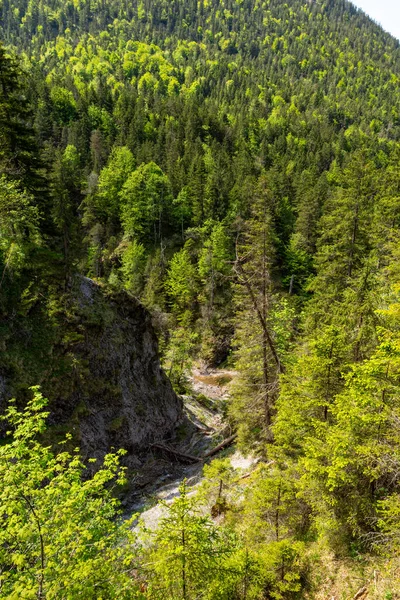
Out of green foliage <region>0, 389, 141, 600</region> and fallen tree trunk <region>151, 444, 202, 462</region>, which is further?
fallen tree trunk <region>151, 444, 202, 462</region>

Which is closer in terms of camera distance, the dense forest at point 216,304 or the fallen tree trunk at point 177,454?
the dense forest at point 216,304

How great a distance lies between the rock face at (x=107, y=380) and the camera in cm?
1970

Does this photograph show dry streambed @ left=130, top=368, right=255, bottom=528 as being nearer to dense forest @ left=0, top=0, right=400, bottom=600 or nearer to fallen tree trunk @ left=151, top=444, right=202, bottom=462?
fallen tree trunk @ left=151, top=444, right=202, bottom=462

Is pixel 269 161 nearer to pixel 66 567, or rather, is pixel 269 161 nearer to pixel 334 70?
pixel 66 567

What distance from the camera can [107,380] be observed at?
22625 mm

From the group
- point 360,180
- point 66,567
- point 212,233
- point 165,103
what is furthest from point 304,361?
point 165,103

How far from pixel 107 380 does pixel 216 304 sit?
29.9m

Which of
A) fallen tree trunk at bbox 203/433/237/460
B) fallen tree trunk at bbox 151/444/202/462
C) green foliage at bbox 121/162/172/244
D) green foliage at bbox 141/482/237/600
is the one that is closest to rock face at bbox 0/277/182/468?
fallen tree trunk at bbox 151/444/202/462

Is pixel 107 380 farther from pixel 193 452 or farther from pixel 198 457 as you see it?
pixel 193 452

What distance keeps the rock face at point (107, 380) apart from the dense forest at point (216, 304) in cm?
46

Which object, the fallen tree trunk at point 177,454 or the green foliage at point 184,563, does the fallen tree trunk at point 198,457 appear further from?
the green foliage at point 184,563

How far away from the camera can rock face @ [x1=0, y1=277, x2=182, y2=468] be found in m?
19.7

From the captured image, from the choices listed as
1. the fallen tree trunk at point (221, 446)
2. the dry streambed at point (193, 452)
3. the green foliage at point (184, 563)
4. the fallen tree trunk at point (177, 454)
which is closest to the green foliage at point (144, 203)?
the dry streambed at point (193, 452)

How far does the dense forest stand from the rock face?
459 millimetres
